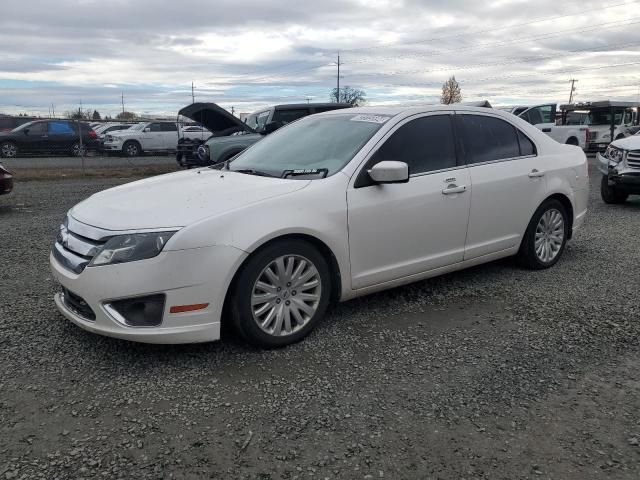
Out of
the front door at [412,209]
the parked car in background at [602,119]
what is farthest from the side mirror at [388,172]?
the parked car in background at [602,119]

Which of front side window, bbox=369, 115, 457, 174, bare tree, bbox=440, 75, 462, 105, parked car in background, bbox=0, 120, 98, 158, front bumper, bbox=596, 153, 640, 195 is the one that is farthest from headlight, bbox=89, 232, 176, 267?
bare tree, bbox=440, 75, 462, 105

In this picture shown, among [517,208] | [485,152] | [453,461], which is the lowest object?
[453,461]

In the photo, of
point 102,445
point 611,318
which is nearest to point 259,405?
point 102,445

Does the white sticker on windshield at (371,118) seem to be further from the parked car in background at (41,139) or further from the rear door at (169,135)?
the rear door at (169,135)

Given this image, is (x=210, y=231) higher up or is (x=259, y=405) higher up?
(x=210, y=231)

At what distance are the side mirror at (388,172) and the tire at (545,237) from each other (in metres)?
1.94

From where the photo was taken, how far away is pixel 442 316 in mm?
4324

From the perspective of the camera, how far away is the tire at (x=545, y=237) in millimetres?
5309

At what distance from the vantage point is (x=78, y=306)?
3.55m

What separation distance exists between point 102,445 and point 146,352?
1.00 metres

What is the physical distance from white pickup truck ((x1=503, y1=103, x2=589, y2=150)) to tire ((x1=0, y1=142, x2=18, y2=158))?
17.2 meters

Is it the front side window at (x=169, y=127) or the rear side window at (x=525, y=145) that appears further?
the front side window at (x=169, y=127)

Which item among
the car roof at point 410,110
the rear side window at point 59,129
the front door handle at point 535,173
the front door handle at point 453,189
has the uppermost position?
the rear side window at point 59,129

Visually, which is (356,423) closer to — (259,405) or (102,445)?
(259,405)
